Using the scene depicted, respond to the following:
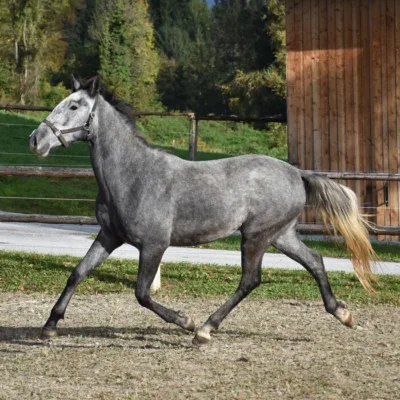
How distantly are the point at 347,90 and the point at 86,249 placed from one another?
5729 millimetres

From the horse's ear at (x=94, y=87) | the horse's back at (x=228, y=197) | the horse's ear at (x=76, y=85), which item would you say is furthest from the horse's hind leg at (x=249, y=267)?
the horse's ear at (x=76, y=85)

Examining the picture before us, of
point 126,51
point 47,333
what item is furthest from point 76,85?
point 126,51

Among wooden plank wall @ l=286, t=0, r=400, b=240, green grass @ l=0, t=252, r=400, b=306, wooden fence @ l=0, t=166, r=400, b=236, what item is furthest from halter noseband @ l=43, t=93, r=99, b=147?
wooden plank wall @ l=286, t=0, r=400, b=240

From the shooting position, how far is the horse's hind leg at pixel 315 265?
27.1ft

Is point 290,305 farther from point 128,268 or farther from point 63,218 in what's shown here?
point 63,218

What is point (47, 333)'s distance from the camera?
317 inches

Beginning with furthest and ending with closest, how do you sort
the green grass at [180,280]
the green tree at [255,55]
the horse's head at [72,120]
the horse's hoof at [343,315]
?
the green tree at [255,55], the green grass at [180,280], the horse's hoof at [343,315], the horse's head at [72,120]

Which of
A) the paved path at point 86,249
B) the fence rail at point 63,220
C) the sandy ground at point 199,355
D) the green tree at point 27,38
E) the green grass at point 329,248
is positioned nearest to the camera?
the sandy ground at point 199,355

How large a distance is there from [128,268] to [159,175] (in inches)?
172

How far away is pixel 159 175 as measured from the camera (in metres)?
7.86

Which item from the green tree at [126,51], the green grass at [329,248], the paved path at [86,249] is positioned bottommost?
the green grass at [329,248]

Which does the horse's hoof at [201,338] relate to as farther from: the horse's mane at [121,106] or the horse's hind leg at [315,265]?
the horse's mane at [121,106]

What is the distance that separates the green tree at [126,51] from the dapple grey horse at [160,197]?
32.1 meters

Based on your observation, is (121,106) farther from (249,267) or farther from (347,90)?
(347,90)
